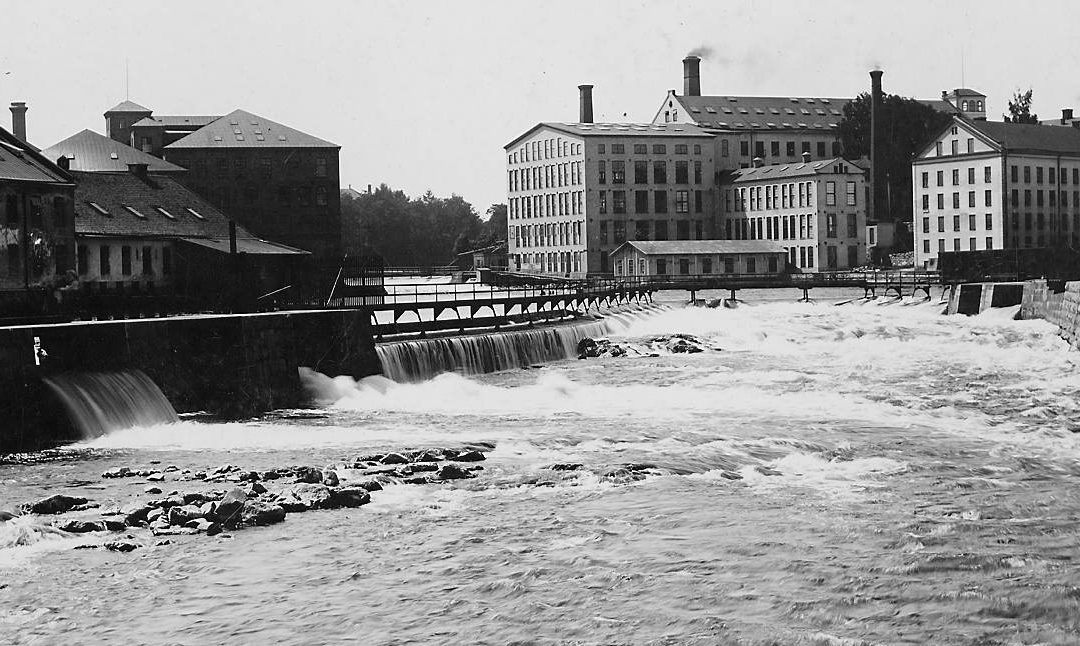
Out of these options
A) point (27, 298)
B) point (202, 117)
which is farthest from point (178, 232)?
point (202, 117)

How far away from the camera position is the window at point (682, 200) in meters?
110

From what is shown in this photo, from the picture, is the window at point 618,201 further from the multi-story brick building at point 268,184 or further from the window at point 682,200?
the multi-story brick building at point 268,184

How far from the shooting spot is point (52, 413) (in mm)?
24125

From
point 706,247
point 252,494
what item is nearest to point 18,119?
point 706,247

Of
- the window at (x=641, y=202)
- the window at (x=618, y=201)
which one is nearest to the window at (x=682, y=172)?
the window at (x=641, y=202)

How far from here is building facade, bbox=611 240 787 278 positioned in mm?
94738

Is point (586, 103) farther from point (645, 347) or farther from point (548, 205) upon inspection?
point (645, 347)

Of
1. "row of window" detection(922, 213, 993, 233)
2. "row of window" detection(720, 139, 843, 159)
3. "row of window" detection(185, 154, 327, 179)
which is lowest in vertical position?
"row of window" detection(922, 213, 993, 233)

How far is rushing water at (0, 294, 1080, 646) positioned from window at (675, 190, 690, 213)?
81.7 m

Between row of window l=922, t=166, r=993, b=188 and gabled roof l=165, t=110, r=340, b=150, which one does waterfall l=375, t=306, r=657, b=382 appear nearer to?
gabled roof l=165, t=110, r=340, b=150

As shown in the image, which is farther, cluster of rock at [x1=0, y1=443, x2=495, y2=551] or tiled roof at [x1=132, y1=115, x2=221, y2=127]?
tiled roof at [x1=132, y1=115, x2=221, y2=127]

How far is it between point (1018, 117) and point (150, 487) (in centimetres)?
11650

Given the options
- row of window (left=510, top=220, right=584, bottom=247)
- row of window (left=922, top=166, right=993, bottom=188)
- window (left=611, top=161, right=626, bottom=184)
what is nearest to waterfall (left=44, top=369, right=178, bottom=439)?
row of window (left=922, top=166, right=993, bottom=188)

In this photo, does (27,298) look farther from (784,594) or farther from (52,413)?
(784,594)
